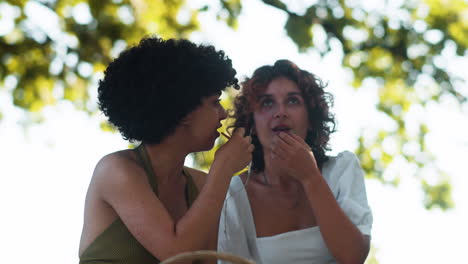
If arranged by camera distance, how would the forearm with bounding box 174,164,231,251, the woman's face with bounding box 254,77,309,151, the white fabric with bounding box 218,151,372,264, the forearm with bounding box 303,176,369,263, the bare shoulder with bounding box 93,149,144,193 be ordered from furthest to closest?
the woman's face with bounding box 254,77,309,151 < the white fabric with bounding box 218,151,372,264 < the forearm with bounding box 303,176,369,263 < the bare shoulder with bounding box 93,149,144,193 < the forearm with bounding box 174,164,231,251

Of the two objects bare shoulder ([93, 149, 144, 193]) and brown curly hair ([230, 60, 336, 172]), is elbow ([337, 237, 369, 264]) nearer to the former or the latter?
brown curly hair ([230, 60, 336, 172])

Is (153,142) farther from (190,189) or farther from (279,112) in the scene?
(279,112)

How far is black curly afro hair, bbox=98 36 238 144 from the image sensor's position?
78.8 inches

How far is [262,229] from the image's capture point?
8.20 ft

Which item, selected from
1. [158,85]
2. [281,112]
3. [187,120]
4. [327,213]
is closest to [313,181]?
[327,213]

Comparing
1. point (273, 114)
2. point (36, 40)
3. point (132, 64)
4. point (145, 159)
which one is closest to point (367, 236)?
point (273, 114)

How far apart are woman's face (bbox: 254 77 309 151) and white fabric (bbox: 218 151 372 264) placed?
0.24 meters

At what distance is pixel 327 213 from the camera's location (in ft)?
7.14

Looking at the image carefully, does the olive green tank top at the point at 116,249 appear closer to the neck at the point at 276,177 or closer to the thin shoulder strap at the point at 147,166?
the thin shoulder strap at the point at 147,166

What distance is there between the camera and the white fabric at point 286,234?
239 centimetres

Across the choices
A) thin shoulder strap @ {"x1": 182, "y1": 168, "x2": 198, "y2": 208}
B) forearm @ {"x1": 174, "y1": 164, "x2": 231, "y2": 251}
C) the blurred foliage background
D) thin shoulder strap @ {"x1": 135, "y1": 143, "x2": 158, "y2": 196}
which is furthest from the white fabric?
the blurred foliage background

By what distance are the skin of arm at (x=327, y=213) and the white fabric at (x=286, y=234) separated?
0.15 metres

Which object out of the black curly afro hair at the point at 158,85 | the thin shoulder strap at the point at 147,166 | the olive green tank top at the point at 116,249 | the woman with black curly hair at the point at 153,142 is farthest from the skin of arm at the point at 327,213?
the olive green tank top at the point at 116,249

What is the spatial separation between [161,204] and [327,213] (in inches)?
23.9
